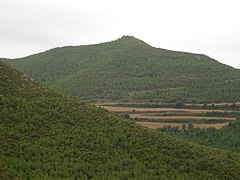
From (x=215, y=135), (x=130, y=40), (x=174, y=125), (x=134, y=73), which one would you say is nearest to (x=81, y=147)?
(x=215, y=135)

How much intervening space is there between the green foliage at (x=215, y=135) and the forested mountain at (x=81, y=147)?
14867 mm

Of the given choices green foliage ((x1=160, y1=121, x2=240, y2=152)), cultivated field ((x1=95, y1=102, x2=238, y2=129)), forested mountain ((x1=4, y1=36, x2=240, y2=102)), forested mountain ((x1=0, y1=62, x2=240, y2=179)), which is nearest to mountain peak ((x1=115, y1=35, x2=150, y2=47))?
forested mountain ((x1=4, y1=36, x2=240, y2=102))

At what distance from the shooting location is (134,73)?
10669cm

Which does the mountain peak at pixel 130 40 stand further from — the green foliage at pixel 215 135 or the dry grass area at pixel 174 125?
the green foliage at pixel 215 135

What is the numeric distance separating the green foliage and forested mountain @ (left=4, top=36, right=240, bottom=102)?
21.3 m

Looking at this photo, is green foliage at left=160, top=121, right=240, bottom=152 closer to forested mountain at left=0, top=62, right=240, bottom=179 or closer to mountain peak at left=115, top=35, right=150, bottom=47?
forested mountain at left=0, top=62, right=240, bottom=179

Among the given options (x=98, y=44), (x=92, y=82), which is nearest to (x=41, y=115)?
(x=92, y=82)

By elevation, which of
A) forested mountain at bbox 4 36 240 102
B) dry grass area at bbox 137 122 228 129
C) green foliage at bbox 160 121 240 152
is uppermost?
forested mountain at bbox 4 36 240 102

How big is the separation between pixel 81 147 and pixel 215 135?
106ft

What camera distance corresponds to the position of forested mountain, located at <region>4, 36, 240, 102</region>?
8975 centimetres

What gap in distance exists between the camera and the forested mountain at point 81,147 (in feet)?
99.5

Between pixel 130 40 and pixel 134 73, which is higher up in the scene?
pixel 130 40

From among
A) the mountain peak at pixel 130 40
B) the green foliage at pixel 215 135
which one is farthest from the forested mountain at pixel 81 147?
the mountain peak at pixel 130 40

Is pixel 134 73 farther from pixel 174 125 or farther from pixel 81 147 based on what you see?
pixel 81 147
